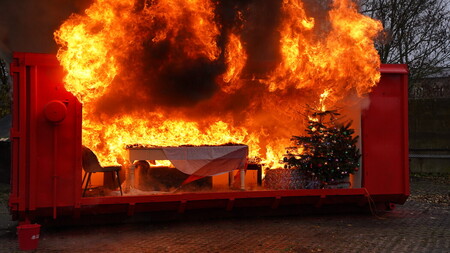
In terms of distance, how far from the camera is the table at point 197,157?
773 centimetres

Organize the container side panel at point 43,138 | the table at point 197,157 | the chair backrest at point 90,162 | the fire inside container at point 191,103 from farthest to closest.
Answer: the table at point 197,157
the chair backrest at point 90,162
the fire inside container at point 191,103
the container side panel at point 43,138

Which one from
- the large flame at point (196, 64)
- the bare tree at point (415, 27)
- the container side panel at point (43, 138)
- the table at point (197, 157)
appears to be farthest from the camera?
the bare tree at point (415, 27)

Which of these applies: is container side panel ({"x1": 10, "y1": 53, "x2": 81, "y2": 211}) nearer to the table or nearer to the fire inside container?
the fire inside container

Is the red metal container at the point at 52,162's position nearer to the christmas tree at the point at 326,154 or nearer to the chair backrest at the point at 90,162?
the chair backrest at the point at 90,162

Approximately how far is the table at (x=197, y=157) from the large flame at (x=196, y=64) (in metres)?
0.57

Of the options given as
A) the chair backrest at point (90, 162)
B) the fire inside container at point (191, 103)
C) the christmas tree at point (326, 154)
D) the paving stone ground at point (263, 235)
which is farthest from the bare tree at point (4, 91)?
the christmas tree at point (326, 154)

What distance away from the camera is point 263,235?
7219 millimetres

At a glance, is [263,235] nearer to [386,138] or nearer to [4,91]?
[386,138]

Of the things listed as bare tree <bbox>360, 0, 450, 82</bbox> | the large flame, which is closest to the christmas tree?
the large flame

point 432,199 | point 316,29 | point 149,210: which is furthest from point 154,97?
point 432,199

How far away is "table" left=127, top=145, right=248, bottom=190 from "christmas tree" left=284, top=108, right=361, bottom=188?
122 centimetres

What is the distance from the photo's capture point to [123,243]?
672 cm

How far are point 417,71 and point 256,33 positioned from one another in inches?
475

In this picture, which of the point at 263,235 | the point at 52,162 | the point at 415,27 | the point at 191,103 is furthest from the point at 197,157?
the point at 415,27
